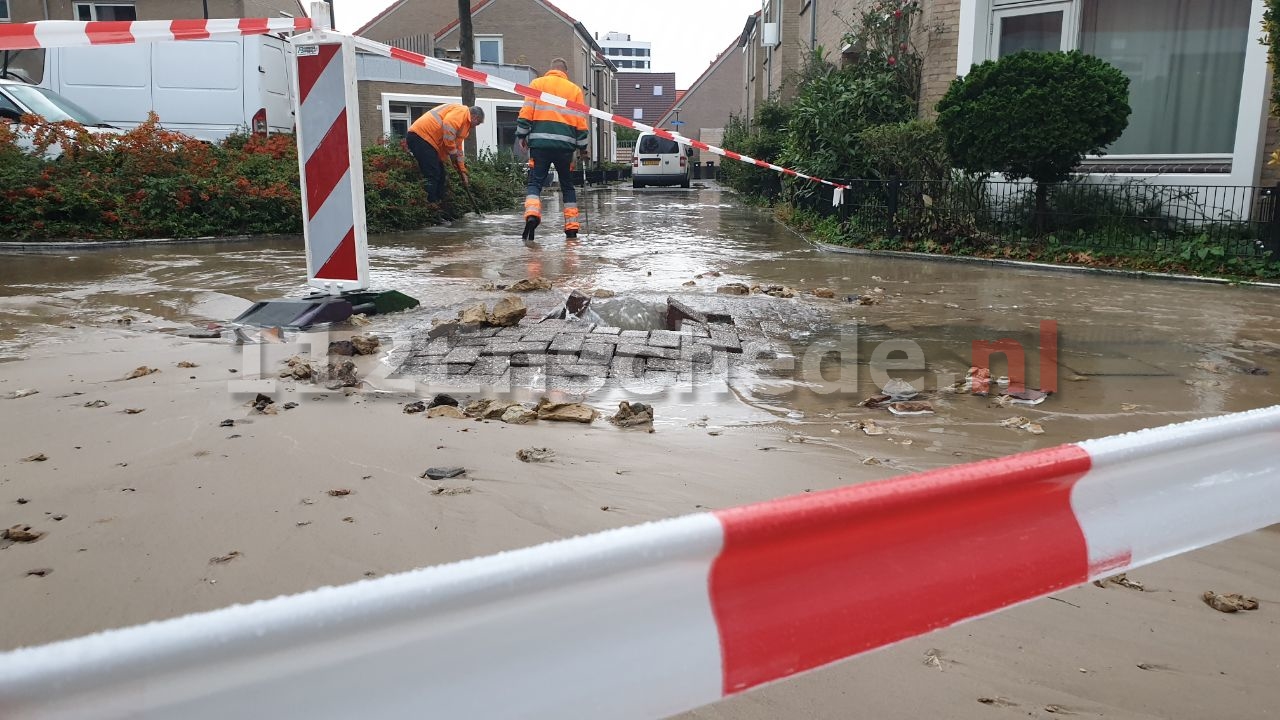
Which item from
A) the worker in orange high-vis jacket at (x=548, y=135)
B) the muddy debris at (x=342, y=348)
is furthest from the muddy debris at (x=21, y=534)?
the worker in orange high-vis jacket at (x=548, y=135)

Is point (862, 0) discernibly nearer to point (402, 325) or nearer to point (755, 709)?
point (402, 325)

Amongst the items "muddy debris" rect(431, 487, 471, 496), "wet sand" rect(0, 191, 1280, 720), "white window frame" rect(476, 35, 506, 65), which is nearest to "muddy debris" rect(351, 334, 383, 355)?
"wet sand" rect(0, 191, 1280, 720)

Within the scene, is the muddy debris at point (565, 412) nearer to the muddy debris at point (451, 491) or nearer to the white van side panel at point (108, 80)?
the muddy debris at point (451, 491)

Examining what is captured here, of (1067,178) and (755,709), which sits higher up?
(1067,178)

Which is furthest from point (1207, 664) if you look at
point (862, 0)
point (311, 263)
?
point (862, 0)

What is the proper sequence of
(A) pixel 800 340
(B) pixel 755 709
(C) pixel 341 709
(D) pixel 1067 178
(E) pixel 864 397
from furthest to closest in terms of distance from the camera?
(D) pixel 1067 178
(A) pixel 800 340
(E) pixel 864 397
(B) pixel 755 709
(C) pixel 341 709

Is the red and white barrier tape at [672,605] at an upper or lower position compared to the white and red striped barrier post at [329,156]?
lower

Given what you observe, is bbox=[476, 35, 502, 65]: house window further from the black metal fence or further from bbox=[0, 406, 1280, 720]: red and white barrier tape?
bbox=[0, 406, 1280, 720]: red and white barrier tape

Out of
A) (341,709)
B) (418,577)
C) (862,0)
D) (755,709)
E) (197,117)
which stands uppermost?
(862,0)

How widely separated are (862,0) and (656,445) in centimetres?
1662

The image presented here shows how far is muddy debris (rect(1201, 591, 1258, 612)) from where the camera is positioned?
102 inches

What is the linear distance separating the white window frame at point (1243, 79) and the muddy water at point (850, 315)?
3.01 m

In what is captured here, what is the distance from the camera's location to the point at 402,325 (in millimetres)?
6492

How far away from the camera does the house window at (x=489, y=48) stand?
4700cm
